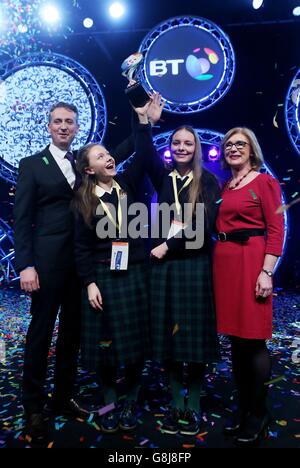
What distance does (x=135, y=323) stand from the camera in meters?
1.84

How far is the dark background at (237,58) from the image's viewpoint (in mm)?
5383

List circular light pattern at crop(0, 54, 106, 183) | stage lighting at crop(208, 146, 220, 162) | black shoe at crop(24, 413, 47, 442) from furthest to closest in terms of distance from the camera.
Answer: circular light pattern at crop(0, 54, 106, 183)
stage lighting at crop(208, 146, 220, 162)
black shoe at crop(24, 413, 47, 442)

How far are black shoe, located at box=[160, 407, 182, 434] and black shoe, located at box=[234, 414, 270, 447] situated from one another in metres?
0.28

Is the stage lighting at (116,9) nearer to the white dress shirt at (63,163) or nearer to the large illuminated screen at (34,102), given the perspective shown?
the large illuminated screen at (34,102)

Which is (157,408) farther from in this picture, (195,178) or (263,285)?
(195,178)

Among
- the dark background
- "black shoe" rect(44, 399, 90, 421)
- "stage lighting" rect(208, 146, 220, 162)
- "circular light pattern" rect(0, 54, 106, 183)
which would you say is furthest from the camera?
the dark background

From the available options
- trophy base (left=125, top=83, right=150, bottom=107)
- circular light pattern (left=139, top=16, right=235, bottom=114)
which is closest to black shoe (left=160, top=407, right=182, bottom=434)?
trophy base (left=125, top=83, right=150, bottom=107)

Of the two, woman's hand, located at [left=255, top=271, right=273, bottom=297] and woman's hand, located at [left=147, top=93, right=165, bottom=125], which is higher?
woman's hand, located at [left=147, top=93, right=165, bottom=125]

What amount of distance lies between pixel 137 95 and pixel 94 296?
1.01m

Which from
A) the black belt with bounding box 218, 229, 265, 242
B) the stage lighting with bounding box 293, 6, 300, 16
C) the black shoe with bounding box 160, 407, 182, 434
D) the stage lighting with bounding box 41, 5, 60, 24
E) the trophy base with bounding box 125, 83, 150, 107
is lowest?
the black shoe with bounding box 160, 407, 182, 434

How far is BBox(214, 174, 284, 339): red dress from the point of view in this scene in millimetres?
1707

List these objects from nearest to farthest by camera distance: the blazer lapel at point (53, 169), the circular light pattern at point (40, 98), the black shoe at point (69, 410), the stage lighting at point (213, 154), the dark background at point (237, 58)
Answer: the blazer lapel at point (53, 169)
the black shoe at point (69, 410)
the stage lighting at point (213, 154)
the circular light pattern at point (40, 98)
the dark background at point (237, 58)

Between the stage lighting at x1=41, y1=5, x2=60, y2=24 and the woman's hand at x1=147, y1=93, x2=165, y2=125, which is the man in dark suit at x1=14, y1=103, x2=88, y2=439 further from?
the stage lighting at x1=41, y1=5, x2=60, y2=24

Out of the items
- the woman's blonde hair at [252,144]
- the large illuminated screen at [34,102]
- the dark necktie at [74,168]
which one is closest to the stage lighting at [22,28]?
the large illuminated screen at [34,102]
